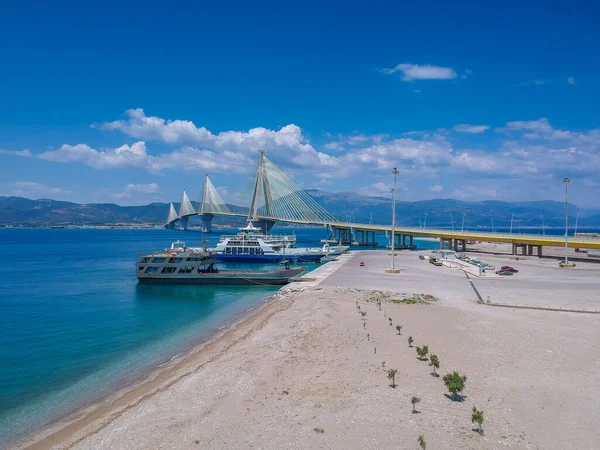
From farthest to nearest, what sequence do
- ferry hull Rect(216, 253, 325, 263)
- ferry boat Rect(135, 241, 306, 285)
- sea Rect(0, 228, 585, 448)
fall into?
1. ferry hull Rect(216, 253, 325, 263)
2. ferry boat Rect(135, 241, 306, 285)
3. sea Rect(0, 228, 585, 448)

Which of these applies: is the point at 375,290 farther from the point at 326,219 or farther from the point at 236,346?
the point at 326,219

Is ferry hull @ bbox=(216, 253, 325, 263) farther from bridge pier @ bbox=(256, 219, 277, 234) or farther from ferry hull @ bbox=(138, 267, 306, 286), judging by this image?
bridge pier @ bbox=(256, 219, 277, 234)

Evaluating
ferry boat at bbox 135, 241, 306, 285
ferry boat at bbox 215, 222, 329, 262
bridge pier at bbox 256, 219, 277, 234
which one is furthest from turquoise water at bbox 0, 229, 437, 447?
bridge pier at bbox 256, 219, 277, 234

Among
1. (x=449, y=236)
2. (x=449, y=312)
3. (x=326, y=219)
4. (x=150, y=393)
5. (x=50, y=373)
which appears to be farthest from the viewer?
(x=326, y=219)

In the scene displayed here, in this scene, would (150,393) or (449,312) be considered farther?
(449,312)

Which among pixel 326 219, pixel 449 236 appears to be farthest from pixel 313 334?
pixel 326 219

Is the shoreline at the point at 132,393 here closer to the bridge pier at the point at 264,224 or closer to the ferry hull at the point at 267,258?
the ferry hull at the point at 267,258

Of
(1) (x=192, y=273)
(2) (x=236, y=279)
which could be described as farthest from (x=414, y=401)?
(1) (x=192, y=273)
